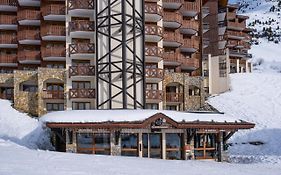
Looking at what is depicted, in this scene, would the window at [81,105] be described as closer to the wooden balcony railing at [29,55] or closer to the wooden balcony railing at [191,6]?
the wooden balcony railing at [29,55]

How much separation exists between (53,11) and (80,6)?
2.93 m

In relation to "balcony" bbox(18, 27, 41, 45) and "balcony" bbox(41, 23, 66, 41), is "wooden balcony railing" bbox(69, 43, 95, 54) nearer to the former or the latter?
"balcony" bbox(41, 23, 66, 41)

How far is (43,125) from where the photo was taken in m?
34.0

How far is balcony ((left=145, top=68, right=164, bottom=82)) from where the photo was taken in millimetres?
42562

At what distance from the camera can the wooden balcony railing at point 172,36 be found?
46.9 m

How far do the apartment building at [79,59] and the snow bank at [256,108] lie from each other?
3.48 meters

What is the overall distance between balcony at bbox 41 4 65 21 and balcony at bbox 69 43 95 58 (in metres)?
3.48

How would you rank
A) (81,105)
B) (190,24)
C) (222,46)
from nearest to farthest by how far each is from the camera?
1. (81,105)
2. (190,24)
3. (222,46)

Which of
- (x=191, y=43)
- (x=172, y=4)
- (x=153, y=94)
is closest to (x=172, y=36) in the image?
(x=172, y=4)

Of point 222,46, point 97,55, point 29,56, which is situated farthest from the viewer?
point 222,46

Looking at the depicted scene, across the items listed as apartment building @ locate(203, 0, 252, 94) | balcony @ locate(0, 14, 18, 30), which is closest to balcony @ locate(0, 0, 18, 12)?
balcony @ locate(0, 14, 18, 30)

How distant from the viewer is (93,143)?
99.9 feet

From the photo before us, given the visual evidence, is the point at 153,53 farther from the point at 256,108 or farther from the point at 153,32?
the point at 256,108

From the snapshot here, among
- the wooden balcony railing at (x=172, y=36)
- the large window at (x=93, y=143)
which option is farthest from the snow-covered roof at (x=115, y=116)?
the wooden balcony railing at (x=172, y=36)
